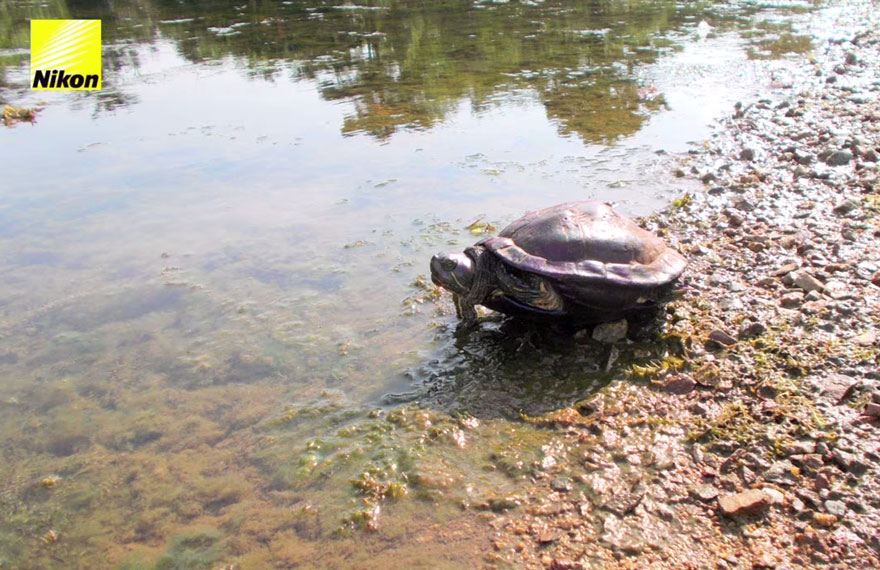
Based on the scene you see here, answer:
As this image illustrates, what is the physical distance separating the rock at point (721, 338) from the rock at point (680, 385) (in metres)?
0.46

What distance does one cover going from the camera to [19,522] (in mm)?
3471

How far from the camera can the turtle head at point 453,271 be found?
462cm

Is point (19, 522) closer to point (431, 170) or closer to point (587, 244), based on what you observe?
point (587, 244)

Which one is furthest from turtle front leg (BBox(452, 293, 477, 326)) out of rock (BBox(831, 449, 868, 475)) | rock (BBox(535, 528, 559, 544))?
rock (BBox(831, 449, 868, 475))

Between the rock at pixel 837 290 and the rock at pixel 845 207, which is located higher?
the rock at pixel 845 207

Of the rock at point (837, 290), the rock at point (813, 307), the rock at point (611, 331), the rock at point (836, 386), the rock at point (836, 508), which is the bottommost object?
the rock at point (836, 508)

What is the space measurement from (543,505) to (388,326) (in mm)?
2153

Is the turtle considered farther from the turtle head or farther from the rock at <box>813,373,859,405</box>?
the rock at <box>813,373,859,405</box>

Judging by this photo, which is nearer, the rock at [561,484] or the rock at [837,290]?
the rock at [561,484]

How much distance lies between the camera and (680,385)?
4.12m

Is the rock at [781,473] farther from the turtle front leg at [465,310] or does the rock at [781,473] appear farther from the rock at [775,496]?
the turtle front leg at [465,310]

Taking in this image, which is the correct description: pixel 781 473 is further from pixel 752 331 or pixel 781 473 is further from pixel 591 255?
pixel 591 255

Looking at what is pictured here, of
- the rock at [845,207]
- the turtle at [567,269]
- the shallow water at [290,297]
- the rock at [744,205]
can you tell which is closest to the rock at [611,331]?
the turtle at [567,269]

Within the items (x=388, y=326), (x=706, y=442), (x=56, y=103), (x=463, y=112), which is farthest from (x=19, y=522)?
(x=56, y=103)
